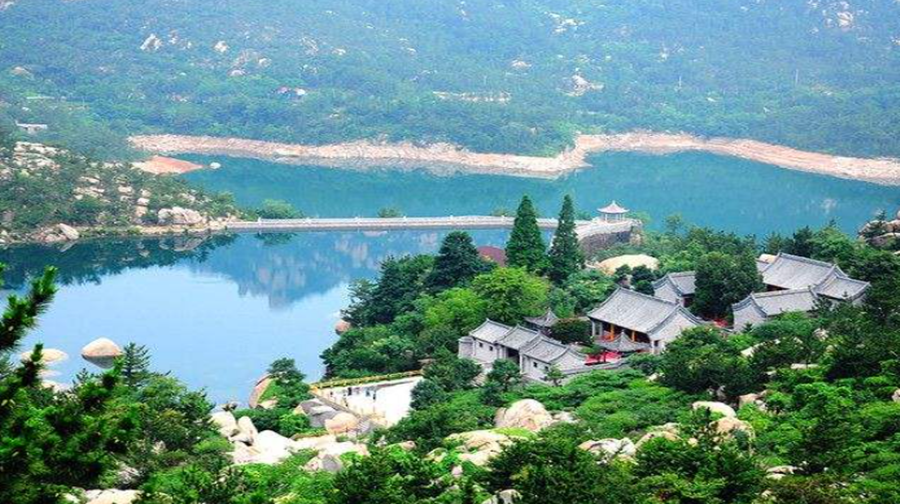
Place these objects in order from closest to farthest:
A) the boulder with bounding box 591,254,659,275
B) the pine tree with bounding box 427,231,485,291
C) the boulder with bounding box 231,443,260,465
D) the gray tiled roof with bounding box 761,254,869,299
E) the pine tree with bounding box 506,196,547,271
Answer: the boulder with bounding box 231,443,260,465
the gray tiled roof with bounding box 761,254,869,299
the pine tree with bounding box 427,231,485,291
the pine tree with bounding box 506,196,547,271
the boulder with bounding box 591,254,659,275

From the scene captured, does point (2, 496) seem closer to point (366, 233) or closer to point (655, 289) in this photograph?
point (655, 289)

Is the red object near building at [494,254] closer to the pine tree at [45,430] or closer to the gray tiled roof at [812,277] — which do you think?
the gray tiled roof at [812,277]

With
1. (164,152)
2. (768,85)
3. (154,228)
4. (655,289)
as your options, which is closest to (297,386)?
(655,289)

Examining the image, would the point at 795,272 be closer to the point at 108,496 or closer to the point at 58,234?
the point at 108,496

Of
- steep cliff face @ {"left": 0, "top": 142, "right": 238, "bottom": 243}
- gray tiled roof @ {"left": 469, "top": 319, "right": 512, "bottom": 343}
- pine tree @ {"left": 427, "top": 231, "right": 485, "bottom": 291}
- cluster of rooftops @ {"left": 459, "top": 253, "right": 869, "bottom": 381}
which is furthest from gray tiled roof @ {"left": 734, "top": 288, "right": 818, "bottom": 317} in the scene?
steep cliff face @ {"left": 0, "top": 142, "right": 238, "bottom": 243}

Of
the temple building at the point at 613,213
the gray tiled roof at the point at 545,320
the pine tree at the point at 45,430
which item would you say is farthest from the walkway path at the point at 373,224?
the pine tree at the point at 45,430

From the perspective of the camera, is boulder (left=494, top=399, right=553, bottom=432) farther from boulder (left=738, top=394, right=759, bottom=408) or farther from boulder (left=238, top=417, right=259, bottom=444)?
boulder (left=238, top=417, right=259, bottom=444)
